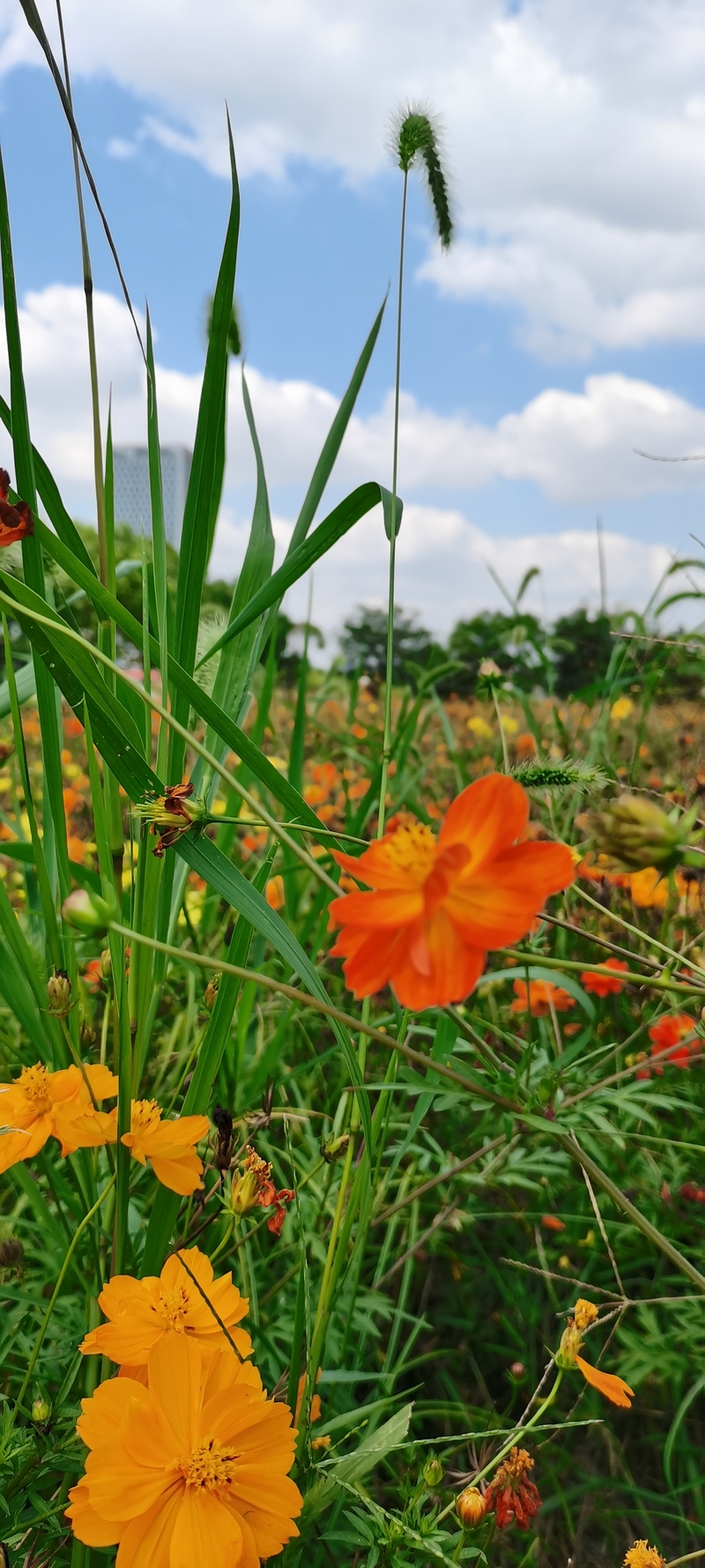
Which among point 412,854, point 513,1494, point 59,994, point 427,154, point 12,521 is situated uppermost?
point 427,154

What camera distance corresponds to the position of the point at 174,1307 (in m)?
0.46

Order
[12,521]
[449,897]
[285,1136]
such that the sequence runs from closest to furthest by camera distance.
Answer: [449,897], [12,521], [285,1136]

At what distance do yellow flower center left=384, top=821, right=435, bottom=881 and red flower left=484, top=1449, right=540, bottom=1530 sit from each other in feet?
1.19

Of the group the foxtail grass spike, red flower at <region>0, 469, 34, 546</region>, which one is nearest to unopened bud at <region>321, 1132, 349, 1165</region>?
the foxtail grass spike

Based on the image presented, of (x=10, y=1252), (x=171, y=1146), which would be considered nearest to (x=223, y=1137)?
(x=171, y=1146)

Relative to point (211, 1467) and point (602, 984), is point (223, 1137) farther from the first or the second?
point (602, 984)

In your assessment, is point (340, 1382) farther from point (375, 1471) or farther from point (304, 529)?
point (304, 529)

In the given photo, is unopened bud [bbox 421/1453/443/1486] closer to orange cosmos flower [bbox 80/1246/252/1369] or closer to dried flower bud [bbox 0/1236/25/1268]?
orange cosmos flower [bbox 80/1246/252/1369]

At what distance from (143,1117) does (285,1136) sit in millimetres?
217

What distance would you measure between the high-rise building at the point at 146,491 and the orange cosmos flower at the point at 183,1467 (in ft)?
1.48

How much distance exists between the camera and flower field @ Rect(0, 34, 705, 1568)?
389 millimetres

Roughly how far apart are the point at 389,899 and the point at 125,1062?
0.18 metres

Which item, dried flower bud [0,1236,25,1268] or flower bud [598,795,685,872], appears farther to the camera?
dried flower bud [0,1236,25,1268]

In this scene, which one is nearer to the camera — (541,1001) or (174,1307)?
(174,1307)
